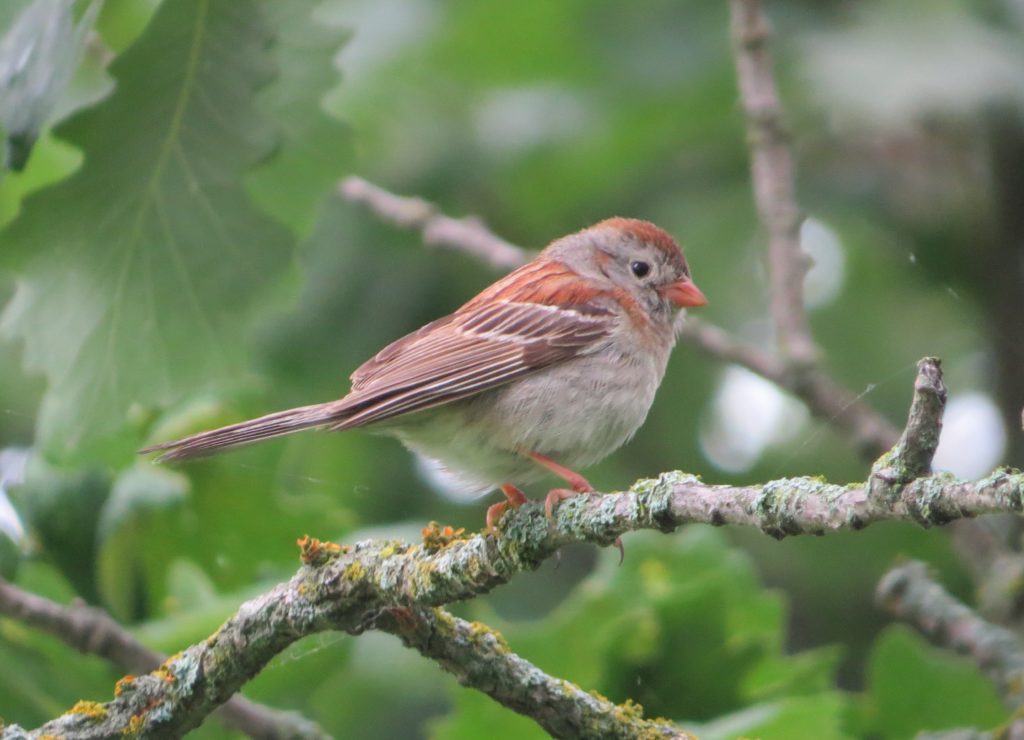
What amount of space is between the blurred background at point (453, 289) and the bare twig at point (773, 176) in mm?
459

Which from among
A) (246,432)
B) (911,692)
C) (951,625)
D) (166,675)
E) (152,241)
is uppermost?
(152,241)

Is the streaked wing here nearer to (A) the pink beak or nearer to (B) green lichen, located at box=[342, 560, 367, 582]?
(A) the pink beak

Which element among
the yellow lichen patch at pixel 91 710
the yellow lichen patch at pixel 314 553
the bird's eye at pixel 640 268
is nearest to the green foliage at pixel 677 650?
the yellow lichen patch at pixel 314 553

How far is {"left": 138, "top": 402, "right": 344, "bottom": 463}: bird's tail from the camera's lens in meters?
3.43

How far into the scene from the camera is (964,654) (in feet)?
12.6

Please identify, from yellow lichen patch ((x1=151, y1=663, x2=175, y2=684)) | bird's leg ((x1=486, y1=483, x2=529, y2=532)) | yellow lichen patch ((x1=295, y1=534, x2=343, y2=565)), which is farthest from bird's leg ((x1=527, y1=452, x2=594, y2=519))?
yellow lichen patch ((x1=151, y1=663, x2=175, y2=684))

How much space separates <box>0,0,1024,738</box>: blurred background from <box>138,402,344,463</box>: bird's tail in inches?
9.2

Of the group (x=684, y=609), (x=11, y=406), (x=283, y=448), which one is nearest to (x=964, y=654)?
(x=684, y=609)

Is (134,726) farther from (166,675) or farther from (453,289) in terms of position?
(453,289)

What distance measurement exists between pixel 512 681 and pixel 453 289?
403cm

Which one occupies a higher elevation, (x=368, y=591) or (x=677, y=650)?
(x=368, y=591)

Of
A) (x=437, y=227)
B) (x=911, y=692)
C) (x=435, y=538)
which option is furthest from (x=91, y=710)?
(x=437, y=227)

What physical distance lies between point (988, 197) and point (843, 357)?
3.54ft

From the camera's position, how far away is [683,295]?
197 inches
